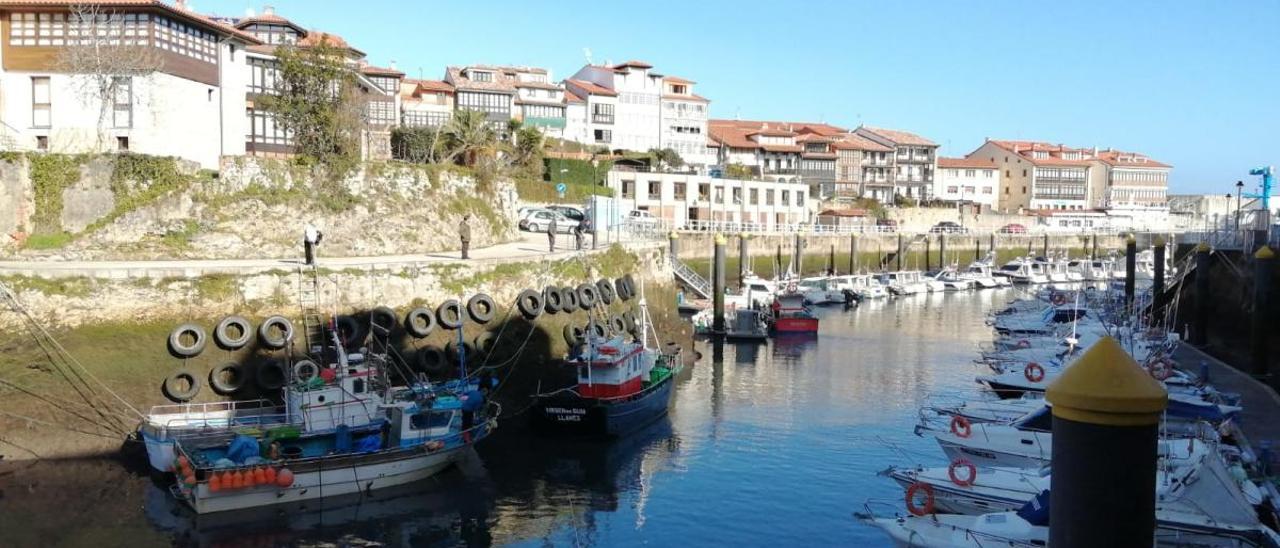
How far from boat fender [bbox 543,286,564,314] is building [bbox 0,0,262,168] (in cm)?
1366

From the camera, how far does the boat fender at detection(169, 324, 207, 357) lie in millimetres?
25141

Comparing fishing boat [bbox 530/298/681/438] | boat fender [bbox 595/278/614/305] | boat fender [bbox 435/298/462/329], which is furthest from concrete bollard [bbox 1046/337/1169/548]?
boat fender [bbox 595/278/614/305]

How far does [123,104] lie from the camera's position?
1319 inches

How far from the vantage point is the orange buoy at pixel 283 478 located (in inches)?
820

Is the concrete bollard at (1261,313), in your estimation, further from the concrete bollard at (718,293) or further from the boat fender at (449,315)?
the boat fender at (449,315)

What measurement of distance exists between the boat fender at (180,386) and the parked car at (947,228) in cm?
7746

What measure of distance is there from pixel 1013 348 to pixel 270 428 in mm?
27455

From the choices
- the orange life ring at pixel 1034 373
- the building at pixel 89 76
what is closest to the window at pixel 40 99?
the building at pixel 89 76

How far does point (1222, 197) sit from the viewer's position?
420 feet

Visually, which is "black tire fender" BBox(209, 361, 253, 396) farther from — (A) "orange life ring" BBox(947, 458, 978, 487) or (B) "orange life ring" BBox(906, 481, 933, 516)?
(A) "orange life ring" BBox(947, 458, 978, 487)

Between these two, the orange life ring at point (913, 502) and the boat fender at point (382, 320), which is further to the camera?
the boat fender at point (382, 320)

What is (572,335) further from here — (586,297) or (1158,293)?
(1158,293)

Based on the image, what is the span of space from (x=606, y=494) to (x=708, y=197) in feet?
194

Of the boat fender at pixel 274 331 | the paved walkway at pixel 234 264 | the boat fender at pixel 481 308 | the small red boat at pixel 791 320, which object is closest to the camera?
the paved walkway at pixel 234 264
